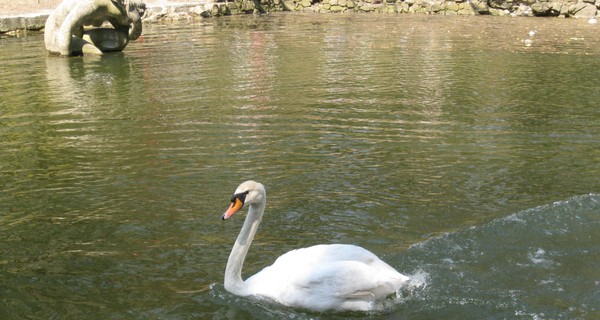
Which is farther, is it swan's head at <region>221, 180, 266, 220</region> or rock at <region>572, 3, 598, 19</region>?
rock at <region>572, 3, 598, 19</region>

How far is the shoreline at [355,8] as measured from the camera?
29562mm

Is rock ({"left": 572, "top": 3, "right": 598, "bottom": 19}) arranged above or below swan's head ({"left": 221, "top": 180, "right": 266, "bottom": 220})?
above

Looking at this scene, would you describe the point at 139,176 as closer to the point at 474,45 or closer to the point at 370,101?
the point at 370,101

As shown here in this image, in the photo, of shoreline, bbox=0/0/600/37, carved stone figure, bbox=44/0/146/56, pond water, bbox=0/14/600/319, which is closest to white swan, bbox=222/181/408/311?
pond water, bbox=0/14/600/319

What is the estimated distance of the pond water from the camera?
5977 millimetres

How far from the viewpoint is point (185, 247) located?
683cm

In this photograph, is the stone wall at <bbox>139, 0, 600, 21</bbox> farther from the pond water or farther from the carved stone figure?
the pond water

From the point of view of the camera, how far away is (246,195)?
18.9 feet

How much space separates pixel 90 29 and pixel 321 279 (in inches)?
669

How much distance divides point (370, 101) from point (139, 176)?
5.21m

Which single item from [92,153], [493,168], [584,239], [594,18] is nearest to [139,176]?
[92,153]

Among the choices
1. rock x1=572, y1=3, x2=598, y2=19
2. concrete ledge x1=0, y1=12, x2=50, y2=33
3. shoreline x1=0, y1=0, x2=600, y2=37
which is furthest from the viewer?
rock x1=572, y1=3, x2=598, y2=19

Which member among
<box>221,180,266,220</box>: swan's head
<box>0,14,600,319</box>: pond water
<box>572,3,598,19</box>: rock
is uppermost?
<box>572,3,598,19</box>: rock

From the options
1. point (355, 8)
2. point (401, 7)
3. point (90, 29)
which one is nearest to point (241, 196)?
point (90, 29)
